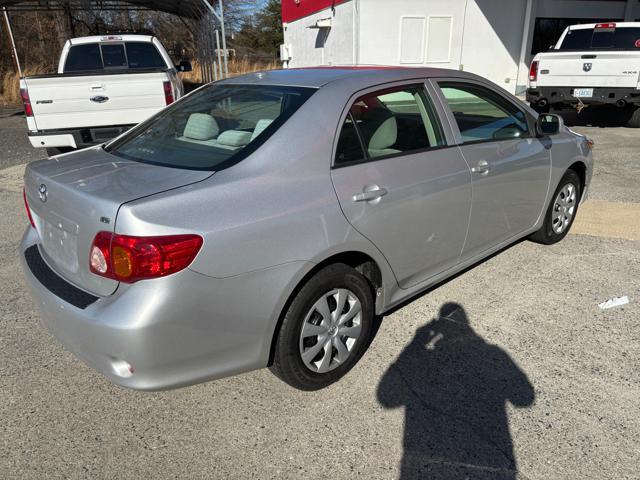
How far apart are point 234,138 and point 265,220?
0.69m

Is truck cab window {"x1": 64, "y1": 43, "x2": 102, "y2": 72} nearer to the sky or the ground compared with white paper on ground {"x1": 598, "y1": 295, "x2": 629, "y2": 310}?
nearer to the sky

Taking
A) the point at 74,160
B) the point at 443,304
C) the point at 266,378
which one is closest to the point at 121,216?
the point at 74,160

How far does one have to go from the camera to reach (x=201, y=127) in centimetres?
309

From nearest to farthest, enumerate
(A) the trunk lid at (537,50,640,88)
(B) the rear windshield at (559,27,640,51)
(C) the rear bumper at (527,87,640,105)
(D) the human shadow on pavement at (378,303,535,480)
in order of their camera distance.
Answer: (D) the human shadow on pavement at (378,303,535,480)
(A) the trunk lid at (537,50,640,88)
(C) the rear bumper at (527,87,640,105)
(B) the rear windshield at (559,27,640,51)

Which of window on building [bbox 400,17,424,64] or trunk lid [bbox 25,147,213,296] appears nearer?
trunk lid [bbox 25,147,213,296]

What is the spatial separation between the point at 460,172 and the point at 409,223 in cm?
58

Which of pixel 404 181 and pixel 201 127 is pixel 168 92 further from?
pixel 404 181

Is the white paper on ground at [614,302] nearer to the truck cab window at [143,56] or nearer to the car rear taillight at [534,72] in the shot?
the truck cab window at [143,56]

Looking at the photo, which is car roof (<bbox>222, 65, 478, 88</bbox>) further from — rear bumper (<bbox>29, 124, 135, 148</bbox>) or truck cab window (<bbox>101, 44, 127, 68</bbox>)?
truck cab window (<bbox>101, 44, 127, 68</bbox>)

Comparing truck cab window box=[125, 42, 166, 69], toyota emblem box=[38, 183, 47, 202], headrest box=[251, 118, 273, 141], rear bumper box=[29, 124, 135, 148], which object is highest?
truck cab window box=[125, 42, 166, 69]

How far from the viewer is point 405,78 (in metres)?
3.16

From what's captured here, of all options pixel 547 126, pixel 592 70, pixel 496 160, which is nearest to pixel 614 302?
pixel 496 160

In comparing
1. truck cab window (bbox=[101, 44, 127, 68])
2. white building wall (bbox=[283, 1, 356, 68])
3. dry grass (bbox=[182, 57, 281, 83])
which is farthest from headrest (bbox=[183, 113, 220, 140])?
dry grass (bbox=[182, 57, 281, 83])

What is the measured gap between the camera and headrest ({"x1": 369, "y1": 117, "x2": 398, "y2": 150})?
2.98 metres
